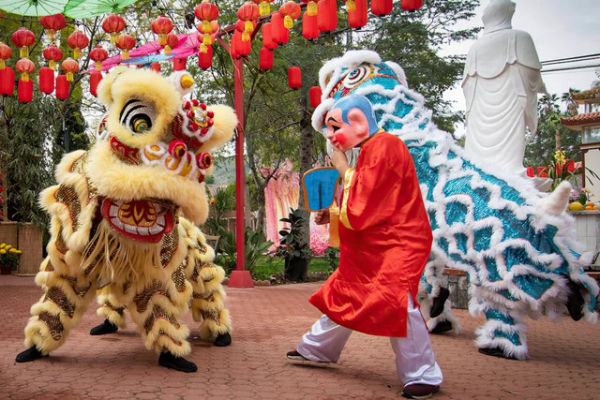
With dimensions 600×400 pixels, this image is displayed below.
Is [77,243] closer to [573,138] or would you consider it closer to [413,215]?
[413,215]

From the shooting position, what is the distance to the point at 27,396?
2.82 meters

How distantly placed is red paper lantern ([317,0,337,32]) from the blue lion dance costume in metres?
1.67

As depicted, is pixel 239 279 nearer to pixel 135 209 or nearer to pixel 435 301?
pixel 435 301

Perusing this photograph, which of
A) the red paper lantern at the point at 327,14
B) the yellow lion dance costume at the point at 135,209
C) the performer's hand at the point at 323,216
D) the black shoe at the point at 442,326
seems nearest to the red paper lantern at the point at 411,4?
the red paper lantern at the point at 327,14

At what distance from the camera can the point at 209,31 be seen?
260 inches

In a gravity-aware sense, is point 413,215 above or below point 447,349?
above

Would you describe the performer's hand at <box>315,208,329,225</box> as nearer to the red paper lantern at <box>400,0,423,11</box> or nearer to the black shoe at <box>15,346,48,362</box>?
the black shoe at <box>15,346,48,362</box>

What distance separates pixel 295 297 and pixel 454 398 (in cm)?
489

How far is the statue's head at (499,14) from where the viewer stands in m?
6.05

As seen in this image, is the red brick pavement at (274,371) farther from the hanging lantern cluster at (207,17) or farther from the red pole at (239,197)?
the red pole at (239,197)

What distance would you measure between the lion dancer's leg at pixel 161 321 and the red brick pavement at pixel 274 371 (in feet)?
0.32

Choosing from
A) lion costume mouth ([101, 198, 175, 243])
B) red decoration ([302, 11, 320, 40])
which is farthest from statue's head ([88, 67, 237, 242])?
red decoration ([302, 11, 320, 40])

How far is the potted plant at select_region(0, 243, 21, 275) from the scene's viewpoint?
1038cm

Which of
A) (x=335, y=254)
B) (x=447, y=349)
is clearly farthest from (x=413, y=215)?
(x=335, y=254)
